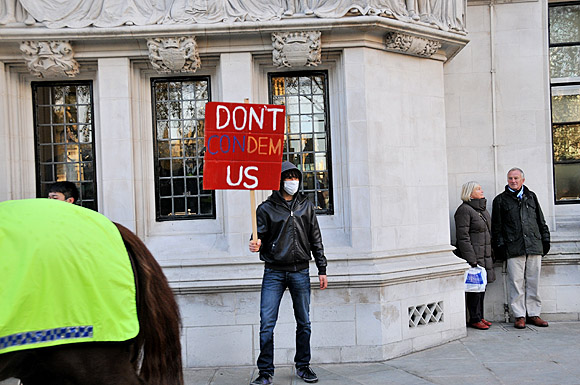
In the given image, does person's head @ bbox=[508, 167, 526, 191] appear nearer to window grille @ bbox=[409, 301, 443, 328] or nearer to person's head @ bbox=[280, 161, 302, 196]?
window grille @ bbox=[409, 301, 443, 328]

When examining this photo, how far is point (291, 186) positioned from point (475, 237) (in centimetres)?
343

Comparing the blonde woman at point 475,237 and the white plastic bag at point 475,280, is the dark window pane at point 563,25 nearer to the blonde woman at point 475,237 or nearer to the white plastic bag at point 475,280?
the blonde woman at point 475,237

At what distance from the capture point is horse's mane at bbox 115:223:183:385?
2.77 metres

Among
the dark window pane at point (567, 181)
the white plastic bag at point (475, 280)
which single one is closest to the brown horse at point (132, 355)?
the white plastic bag at point (475, 280)

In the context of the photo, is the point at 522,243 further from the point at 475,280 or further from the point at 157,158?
the point at 157,158

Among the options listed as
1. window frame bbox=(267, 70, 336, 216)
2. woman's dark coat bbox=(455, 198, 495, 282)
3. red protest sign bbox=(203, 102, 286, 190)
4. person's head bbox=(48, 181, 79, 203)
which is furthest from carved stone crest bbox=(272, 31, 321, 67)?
woman's dark coat bbox=(455, 198, 495, 282)

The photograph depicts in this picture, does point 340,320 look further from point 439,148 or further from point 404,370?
point 439,148

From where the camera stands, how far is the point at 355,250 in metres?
7.47

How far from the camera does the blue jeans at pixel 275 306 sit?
20.9 ft

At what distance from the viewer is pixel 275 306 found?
21.1ft

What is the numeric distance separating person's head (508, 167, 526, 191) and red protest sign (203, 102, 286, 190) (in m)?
3.85

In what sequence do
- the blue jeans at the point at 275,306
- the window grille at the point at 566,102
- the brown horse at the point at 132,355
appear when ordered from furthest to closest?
the window grille at the point at 566,102 → the blue jeans at the point at 275,306 → the brown horse at the point at 132,355

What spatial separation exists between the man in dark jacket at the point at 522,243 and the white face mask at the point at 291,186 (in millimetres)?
3666

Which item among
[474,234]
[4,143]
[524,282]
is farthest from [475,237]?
[4,143]
